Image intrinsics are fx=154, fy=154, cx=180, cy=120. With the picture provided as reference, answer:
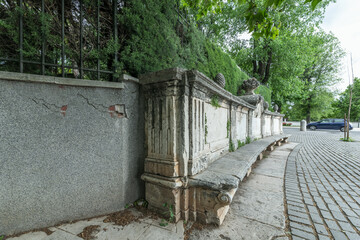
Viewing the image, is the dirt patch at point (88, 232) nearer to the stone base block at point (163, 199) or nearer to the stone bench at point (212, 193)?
the stone base block at point (163, 199)

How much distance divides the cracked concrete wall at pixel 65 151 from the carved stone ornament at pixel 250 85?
16.9 ft

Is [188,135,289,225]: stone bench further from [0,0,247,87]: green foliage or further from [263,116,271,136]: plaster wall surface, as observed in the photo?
[263,116,271,136]: plaster wall surface

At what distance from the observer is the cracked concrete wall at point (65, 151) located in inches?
66.2

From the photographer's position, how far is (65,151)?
1906mm

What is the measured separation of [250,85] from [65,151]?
20.2ft

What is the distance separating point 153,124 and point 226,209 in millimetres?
1559

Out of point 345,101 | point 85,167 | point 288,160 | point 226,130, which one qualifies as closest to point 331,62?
point 345,101

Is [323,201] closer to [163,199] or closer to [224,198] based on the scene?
[224,198]

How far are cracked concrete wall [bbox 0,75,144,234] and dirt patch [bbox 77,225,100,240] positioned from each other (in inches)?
9.1

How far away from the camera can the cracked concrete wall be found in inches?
66.2

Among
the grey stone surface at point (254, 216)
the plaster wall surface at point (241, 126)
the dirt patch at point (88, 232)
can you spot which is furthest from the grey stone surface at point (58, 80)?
the plaster wall surface at point (241, 126)

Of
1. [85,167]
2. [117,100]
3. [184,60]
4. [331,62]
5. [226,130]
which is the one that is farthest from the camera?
[331,62]

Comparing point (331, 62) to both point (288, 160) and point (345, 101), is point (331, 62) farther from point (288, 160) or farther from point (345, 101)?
point (288, 160)

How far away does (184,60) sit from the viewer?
3.21 m
